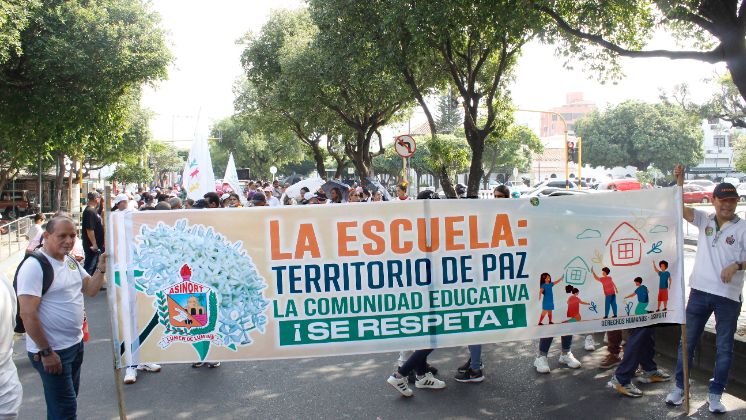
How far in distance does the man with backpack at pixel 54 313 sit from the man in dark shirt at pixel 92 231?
628 cm

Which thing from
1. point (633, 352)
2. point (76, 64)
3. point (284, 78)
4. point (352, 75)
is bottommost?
point (633, 352)

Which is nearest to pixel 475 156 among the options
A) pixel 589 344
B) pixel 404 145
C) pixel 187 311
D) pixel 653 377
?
pixel 404 145

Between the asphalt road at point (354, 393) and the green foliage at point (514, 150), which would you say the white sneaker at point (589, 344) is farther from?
the green foliage at point (514, 150)

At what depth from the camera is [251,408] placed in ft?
18.7

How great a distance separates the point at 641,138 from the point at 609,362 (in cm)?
6461

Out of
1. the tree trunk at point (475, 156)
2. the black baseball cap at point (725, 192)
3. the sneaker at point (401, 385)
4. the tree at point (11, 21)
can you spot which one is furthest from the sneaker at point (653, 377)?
the tree at point (11, 21)

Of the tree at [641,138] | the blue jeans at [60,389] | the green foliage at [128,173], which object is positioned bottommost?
the blue jeans at [60,389]

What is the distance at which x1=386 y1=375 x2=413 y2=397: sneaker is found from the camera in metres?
5.86

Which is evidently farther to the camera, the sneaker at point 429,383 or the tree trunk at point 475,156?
the tree trunk at point 475,156

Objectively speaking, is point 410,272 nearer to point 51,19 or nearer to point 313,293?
point 313,293

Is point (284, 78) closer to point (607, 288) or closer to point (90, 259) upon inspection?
point (90, 259)

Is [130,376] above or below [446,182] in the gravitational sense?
below

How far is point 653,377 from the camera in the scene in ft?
20.4

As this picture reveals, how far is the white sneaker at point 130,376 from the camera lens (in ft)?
21.1
